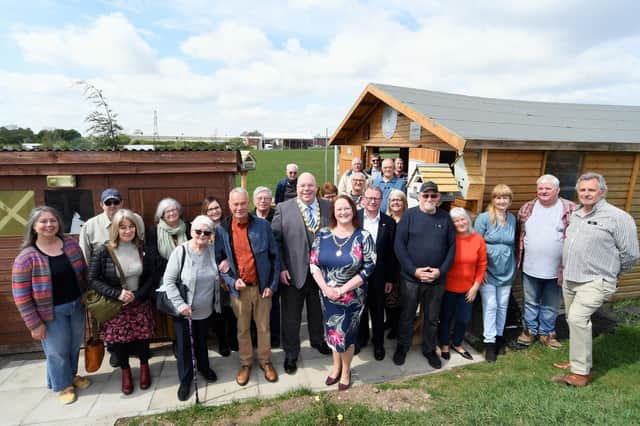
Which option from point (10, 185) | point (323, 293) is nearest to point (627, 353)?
point (323, 293)

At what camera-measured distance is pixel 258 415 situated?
3.13m

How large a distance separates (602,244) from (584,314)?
0.74 meters

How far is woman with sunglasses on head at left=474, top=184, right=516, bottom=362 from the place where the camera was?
390 centimetres

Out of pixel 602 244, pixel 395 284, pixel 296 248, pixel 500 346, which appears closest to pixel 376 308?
pixel 395 284

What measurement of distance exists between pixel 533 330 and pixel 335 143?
7093 millimetres

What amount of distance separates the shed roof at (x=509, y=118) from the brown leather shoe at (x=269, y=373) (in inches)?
137

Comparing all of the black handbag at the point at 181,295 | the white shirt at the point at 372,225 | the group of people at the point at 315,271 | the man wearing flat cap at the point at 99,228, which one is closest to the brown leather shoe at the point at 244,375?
the group of people at the point at 315,271

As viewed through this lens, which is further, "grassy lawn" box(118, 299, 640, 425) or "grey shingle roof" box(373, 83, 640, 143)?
"grey shingle roof" box(373, 83, 640, 143)

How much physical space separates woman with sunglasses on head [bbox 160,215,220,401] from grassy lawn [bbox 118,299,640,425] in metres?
0.53

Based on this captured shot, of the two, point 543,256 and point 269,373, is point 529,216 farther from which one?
point 269,373

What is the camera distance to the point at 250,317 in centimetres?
360

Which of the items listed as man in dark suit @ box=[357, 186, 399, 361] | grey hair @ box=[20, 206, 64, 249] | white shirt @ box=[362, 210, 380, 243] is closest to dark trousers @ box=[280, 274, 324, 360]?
man in dark suit @ box=[357, 186, 399, 361]

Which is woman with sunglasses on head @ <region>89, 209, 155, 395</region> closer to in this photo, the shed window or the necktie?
the necktie

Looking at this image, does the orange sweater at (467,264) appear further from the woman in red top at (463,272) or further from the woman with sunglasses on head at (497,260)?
the woman with sunglasses on head at (497,260)
